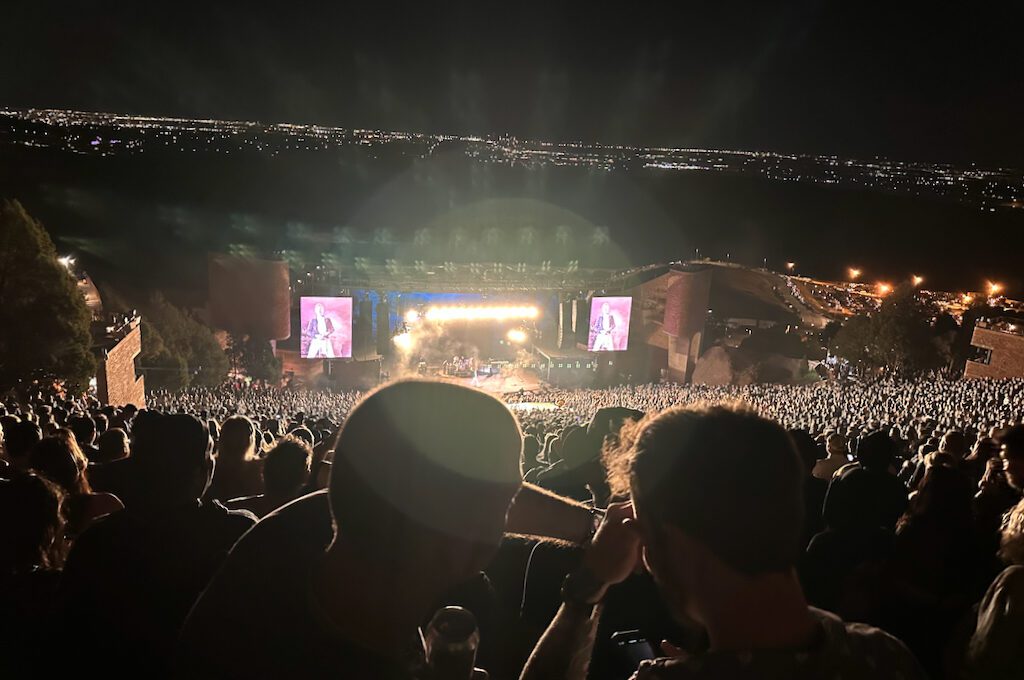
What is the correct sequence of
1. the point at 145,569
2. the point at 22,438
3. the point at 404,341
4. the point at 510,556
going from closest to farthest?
the point at 145,569 → the point at 510,556 → the point at 22,438 → the point at 404,341

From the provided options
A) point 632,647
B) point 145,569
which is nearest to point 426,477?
point 632,647

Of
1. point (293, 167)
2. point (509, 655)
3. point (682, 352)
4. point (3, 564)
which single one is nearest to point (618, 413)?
point (509, 655)

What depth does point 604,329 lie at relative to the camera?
2966cm

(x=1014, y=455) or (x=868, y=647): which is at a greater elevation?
(x=868, y=647)

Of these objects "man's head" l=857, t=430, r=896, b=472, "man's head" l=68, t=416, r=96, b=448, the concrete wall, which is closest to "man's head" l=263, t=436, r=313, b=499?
"man's head" l=857, t=430, r=896, b=472

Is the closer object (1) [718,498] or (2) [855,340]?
(1) [718,498]

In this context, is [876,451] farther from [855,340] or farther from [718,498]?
[855,340]

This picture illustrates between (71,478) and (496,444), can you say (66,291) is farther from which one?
(496,444)

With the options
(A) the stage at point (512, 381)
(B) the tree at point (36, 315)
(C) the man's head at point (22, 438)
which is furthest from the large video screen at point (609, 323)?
(C) the man's head at point (22, 438)

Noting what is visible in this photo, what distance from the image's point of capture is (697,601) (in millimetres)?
1141

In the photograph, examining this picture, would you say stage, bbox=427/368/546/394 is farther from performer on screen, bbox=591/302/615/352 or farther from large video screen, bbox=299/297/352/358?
large video screen, bbox=299/297/352/358

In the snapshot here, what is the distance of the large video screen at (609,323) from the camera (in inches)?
1154

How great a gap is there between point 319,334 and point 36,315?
34.9ft

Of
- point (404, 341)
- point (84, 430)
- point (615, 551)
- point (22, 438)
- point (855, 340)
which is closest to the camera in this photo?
point (615, 551)
